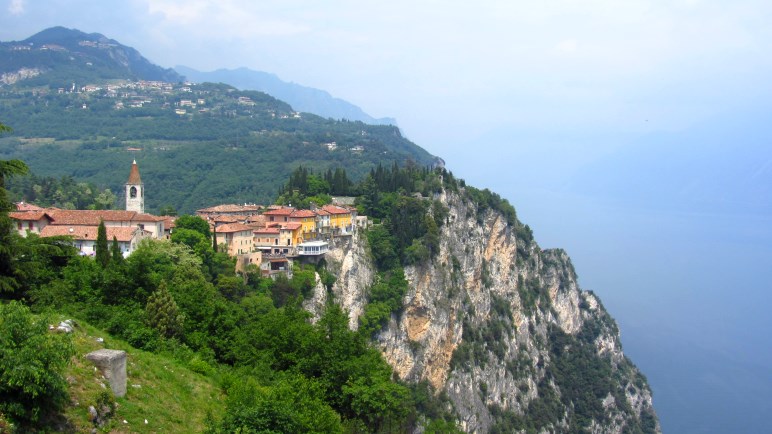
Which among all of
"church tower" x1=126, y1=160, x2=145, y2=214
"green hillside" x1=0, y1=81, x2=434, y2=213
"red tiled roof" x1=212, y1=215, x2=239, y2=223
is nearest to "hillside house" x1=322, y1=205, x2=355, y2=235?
"red tiled roof" x1=212, y1=215, x2=239, y2=223

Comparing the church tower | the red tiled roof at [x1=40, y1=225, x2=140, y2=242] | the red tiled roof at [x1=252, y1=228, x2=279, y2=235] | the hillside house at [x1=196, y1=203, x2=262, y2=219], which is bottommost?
the red tiled roof at [x1=40, y1=225, x2=140, y2=242]

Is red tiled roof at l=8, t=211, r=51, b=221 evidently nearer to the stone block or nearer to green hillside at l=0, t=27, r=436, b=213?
the stone block

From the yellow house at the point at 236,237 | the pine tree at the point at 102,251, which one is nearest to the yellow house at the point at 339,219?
the yellow house at the point at 236,237

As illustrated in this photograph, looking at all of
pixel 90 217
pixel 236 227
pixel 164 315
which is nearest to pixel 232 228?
pixel 236 227

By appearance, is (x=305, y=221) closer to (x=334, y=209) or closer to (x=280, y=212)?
(x=280, y=212)

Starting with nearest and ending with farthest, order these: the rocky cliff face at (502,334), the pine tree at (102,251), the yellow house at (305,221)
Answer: the pine tree at (102,251) < the yellow house at (305,221) < the rocky cliff face at (502,334)

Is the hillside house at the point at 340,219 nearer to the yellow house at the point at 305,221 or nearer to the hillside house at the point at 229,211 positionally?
the yellow house at the point at 305,221
